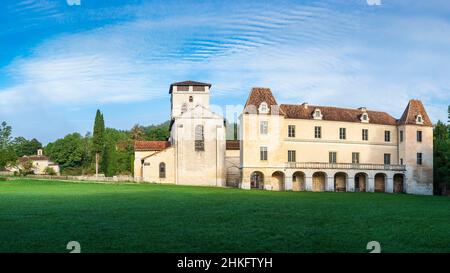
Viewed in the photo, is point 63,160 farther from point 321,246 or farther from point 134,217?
point 321,246

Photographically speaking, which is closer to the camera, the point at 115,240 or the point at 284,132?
the point at 115,240

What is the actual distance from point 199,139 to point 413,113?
82.1ft

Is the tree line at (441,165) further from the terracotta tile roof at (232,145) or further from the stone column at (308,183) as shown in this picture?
the terracotta tile roof at (232,145)

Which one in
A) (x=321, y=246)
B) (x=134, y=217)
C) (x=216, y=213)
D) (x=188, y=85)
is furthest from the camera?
(x=188, y=85)

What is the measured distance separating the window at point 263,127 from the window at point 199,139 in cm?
831

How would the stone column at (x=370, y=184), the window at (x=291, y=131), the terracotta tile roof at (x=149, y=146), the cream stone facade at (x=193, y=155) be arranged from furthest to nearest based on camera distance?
the terracotta tile roof at (x=149, y=146)
the cream stone facade at (x=193, y=155)
the stone column at (x=370, y=184)
the window at (x=291, y=131)

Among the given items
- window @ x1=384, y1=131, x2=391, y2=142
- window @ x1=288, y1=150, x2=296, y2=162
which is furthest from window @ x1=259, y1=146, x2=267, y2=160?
window @ x1=384, y1=131, x2=391, y2=142

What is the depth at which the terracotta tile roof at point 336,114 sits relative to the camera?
52.7 meters

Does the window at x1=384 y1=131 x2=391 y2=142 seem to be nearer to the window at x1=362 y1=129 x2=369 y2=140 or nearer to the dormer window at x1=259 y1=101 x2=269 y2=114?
the window at x1=362 y1=129 x2=369 y2=140

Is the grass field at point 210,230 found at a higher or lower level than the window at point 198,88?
lower

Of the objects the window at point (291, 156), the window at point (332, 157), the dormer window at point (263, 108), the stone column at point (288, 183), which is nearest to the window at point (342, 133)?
the window at point (332, 157)
